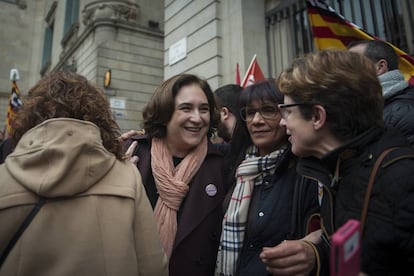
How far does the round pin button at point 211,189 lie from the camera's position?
6.46 ft

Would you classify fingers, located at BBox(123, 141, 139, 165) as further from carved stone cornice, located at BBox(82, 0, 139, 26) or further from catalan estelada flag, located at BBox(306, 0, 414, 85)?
carved stone cornice, located at BBox(82, 0, 139, 26)

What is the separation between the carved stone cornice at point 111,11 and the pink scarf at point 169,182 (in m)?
11.7

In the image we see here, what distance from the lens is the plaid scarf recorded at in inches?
67.4

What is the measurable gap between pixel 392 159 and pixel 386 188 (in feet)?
0.37

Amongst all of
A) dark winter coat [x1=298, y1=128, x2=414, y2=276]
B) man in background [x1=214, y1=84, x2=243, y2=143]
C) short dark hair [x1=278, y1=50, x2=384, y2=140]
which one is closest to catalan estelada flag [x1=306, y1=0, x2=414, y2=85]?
man in background [x1=214, y1=84, x2=243, y2=143]

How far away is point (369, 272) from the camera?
3.60 ft

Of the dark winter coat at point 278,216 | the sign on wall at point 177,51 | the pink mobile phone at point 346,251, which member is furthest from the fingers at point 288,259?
the sign on wall at point 177,51

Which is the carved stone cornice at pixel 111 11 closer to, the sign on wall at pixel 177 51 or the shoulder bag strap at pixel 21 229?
the sign on wall at pixel 177 51

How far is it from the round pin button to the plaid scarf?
0.57ft

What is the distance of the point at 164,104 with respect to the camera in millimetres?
2209

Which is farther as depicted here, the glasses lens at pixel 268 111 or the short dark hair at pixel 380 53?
the short dark hair at pixel 380 53

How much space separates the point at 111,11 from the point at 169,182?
12.3m

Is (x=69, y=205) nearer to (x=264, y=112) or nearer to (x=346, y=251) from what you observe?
(x=346, y=251)

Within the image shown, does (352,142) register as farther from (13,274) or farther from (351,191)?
(13,274)
